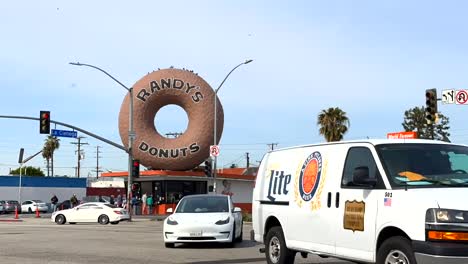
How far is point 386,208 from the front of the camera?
25.7 ft

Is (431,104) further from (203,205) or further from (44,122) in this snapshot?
(44,122)

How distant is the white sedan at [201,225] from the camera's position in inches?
603

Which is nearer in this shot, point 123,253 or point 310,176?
point 310,176

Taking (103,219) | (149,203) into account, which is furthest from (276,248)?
(149,203)

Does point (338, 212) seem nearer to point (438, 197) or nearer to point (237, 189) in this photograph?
point (438, 197)

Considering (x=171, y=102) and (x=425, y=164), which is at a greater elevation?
(x=171, y=102)

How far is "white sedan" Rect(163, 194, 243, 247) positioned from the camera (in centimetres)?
1533

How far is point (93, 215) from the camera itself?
3288cm

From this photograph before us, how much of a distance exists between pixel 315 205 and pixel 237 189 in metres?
45.9

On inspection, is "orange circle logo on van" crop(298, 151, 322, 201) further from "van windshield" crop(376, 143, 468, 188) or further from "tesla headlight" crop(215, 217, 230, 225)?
"tesla headlight" crop(215, 217, 230, 225)

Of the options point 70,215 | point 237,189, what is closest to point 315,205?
point 70,215

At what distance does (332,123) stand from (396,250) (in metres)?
44.2

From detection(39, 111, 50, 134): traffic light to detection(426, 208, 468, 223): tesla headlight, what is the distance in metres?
29.1

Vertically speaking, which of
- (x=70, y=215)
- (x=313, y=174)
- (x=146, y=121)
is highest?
(x=146, y=121)
